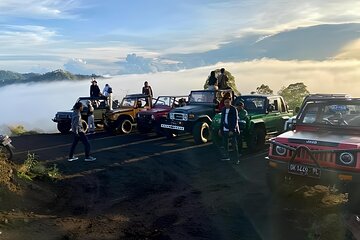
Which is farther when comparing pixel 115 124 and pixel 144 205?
pixel 115 124

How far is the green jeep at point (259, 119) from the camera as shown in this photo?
12031mm

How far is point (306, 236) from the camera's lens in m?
5.56

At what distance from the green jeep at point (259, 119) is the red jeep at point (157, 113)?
387 cm

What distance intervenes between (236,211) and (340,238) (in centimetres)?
183

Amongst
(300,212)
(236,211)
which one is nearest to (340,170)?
(300,212)

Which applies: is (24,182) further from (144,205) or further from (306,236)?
(306,236)

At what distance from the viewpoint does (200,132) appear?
44.8ft

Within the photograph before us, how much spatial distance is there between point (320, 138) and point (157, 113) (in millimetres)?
9798

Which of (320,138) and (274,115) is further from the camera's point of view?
(274,115)

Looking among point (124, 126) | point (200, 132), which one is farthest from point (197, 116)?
point (124, 126)

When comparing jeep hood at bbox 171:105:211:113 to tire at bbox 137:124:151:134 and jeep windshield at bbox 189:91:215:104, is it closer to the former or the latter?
jeep windshield at bbox 189:91:215:104

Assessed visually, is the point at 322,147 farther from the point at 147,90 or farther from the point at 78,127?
the point at 147,90

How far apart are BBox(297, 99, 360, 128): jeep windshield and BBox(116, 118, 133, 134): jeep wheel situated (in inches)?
408

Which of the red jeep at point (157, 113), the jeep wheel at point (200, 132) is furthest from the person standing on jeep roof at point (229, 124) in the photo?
the red jeep at point (157, 113)
